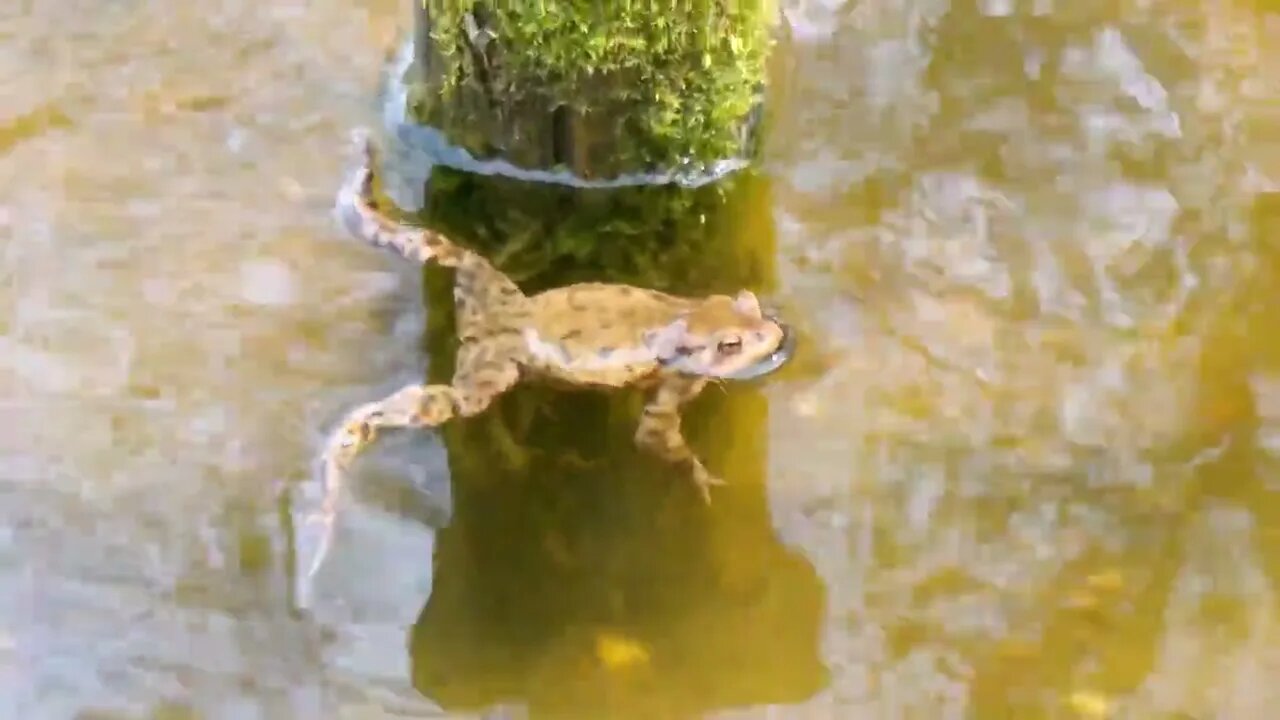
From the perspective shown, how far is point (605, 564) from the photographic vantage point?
1881mm

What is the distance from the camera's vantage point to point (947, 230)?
2373mm

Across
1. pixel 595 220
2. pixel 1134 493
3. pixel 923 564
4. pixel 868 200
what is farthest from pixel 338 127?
pixel 1134 493

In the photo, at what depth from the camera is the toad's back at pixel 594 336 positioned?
2059 mm

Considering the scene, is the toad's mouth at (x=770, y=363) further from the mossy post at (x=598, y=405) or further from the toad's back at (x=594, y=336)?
the toad's back at (x=594, y=336)

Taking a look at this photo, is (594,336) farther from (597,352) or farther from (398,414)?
(398,414)

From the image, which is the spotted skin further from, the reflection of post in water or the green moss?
the green moss

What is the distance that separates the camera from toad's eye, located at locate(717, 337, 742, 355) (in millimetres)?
2051

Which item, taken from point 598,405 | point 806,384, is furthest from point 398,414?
point 806,384

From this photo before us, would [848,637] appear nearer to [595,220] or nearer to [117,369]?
[595,220]

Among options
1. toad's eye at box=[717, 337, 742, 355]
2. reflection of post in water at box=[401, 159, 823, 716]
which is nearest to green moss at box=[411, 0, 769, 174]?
reflection of post in water at box=[401, 159, 823, 716]

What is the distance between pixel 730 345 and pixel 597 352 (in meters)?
0.22

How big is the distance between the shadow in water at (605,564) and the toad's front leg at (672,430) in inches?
0.7

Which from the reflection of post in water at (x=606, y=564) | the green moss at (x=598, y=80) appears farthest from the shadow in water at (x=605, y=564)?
the green moss at (x=598, y=80)

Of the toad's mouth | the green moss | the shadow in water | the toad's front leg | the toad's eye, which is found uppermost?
the green moss
